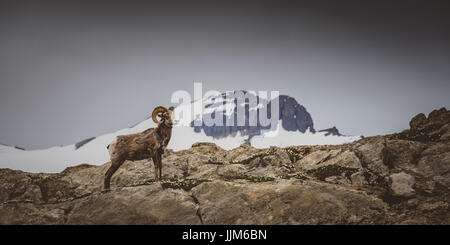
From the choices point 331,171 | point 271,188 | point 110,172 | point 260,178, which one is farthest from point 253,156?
point 110,172

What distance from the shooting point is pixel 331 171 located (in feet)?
56.1

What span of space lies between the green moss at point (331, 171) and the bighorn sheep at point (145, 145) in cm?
936

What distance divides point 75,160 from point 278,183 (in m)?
16.2

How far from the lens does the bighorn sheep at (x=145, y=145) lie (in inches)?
717

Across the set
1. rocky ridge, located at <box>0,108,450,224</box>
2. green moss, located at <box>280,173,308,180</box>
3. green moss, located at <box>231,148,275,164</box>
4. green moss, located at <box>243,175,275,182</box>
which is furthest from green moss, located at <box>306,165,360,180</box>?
green moss, located at <box>231,148,275,164</box>

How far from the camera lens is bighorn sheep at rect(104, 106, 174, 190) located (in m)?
18.2

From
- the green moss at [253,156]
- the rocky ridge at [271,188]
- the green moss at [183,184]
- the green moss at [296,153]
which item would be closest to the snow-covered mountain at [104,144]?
the rocky ridge at [271,188]

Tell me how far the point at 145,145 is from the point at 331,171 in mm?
11348

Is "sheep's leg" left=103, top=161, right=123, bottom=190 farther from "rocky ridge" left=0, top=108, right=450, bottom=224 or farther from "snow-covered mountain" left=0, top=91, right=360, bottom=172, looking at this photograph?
"snow-covered mountain" left=0, top=91, right=360, bottom=172

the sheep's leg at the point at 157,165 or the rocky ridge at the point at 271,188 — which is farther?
the sheep's leg at the point at 157,165

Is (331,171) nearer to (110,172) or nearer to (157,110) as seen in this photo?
(157,110)

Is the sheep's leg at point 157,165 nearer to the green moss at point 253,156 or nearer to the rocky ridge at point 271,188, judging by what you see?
the rocky ridge at point 271,188

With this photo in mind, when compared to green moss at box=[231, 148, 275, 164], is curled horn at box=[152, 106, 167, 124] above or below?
above

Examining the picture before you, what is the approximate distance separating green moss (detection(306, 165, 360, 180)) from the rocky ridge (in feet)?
0.18
